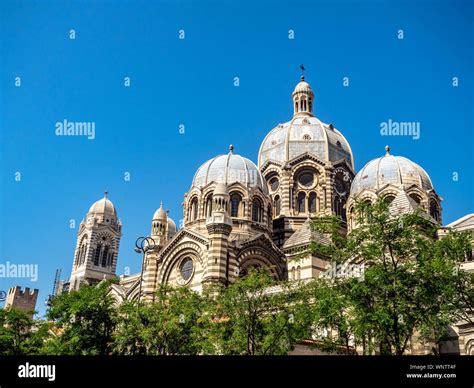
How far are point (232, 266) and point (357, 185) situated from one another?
19083 mm

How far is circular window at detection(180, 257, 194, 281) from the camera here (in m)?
43.8

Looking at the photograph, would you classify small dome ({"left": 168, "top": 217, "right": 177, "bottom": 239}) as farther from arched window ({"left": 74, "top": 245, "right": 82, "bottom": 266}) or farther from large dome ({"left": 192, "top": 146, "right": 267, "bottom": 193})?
large dome ({"left": 192, "top": 146, "right": 267, "bottom": 193})

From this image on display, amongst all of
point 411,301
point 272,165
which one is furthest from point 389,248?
point 272,165

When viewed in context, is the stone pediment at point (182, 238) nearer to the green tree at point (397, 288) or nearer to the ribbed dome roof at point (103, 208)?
the green tree at point (397, 288)

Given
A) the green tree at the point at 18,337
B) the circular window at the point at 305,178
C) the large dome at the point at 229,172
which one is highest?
the circular window at the point at 305,178

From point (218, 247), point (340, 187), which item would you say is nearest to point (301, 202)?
point (340, 187)

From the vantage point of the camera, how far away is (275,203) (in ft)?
184

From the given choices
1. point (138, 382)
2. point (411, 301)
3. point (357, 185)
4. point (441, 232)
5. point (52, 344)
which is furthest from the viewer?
point (357, 185)

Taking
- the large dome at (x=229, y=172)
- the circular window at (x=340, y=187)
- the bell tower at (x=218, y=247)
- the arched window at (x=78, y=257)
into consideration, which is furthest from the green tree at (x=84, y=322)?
the arched window at (x=78, y=257)

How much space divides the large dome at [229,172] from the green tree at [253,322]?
22.1 meters

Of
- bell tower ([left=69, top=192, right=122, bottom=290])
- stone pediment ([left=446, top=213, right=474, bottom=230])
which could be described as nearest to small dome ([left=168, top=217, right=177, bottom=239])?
bell tower ([left=69, top=192, right=122, bottom=290])

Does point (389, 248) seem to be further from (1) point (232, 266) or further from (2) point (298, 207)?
(2) point (298, 207)

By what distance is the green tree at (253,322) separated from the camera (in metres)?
24.7

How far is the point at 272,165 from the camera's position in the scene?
2265 inches
